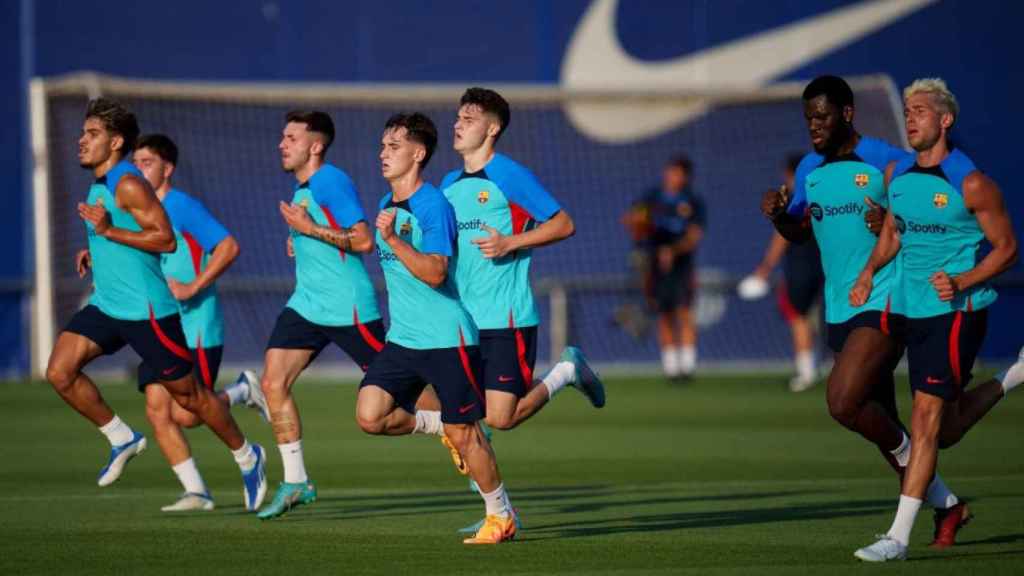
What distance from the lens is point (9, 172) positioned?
84.6ft

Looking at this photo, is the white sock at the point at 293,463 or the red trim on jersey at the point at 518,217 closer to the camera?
the red trim on jersey at the point at 518,217

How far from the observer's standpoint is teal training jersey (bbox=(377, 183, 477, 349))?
970 centimetres

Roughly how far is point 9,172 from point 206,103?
294cm

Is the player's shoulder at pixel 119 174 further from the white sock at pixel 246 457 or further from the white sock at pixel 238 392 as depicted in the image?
the white sock at pixel 238 392

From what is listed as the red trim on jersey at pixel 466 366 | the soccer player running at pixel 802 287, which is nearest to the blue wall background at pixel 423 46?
the soccer player running at pixel 802 287

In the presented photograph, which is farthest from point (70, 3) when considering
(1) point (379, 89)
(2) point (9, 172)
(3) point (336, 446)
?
(3) point (336, 446)

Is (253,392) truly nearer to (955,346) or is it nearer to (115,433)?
(115,433)

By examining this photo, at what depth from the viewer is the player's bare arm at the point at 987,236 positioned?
9.15 meters

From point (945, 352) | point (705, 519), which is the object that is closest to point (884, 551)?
point (945, 352)

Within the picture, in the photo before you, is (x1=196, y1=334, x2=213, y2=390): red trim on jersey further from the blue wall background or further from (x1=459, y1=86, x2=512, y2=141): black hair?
the blue wall background

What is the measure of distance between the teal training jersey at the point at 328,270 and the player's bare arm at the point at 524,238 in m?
1.11

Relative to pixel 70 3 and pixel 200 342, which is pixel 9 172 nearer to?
pixel 70 3

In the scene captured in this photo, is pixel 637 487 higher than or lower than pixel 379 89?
lower

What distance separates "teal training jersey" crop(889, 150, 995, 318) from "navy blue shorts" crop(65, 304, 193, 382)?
4355 millimetres
